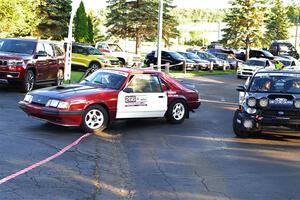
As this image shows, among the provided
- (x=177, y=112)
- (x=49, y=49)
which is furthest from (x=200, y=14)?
(x=177, y=112)

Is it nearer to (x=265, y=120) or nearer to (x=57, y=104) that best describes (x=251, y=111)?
(x=265, y=120)

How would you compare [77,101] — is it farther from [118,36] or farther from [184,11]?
[184,11]

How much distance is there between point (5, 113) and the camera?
1239 cm

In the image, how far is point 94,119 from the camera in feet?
35.2

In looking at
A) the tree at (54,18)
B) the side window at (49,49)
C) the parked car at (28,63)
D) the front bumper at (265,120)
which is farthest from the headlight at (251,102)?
the tree at (54,18)

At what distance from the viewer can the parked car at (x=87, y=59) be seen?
27.2m

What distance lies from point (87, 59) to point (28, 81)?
1091 centimetres

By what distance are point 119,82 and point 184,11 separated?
6878 inches

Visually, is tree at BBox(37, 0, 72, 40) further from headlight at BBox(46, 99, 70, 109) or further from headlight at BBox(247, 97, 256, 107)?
headlight at BBox(247, 97, 256, 107)

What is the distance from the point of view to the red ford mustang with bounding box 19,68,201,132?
33.8 feet

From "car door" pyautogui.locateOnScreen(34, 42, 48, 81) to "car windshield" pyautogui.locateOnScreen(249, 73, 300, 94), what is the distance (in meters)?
8.20

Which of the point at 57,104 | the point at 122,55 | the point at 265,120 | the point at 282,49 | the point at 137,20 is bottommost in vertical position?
the point at 265,120

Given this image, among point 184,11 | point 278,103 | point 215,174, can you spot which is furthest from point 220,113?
point 184,11

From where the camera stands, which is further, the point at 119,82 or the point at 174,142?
the point at 119,82
